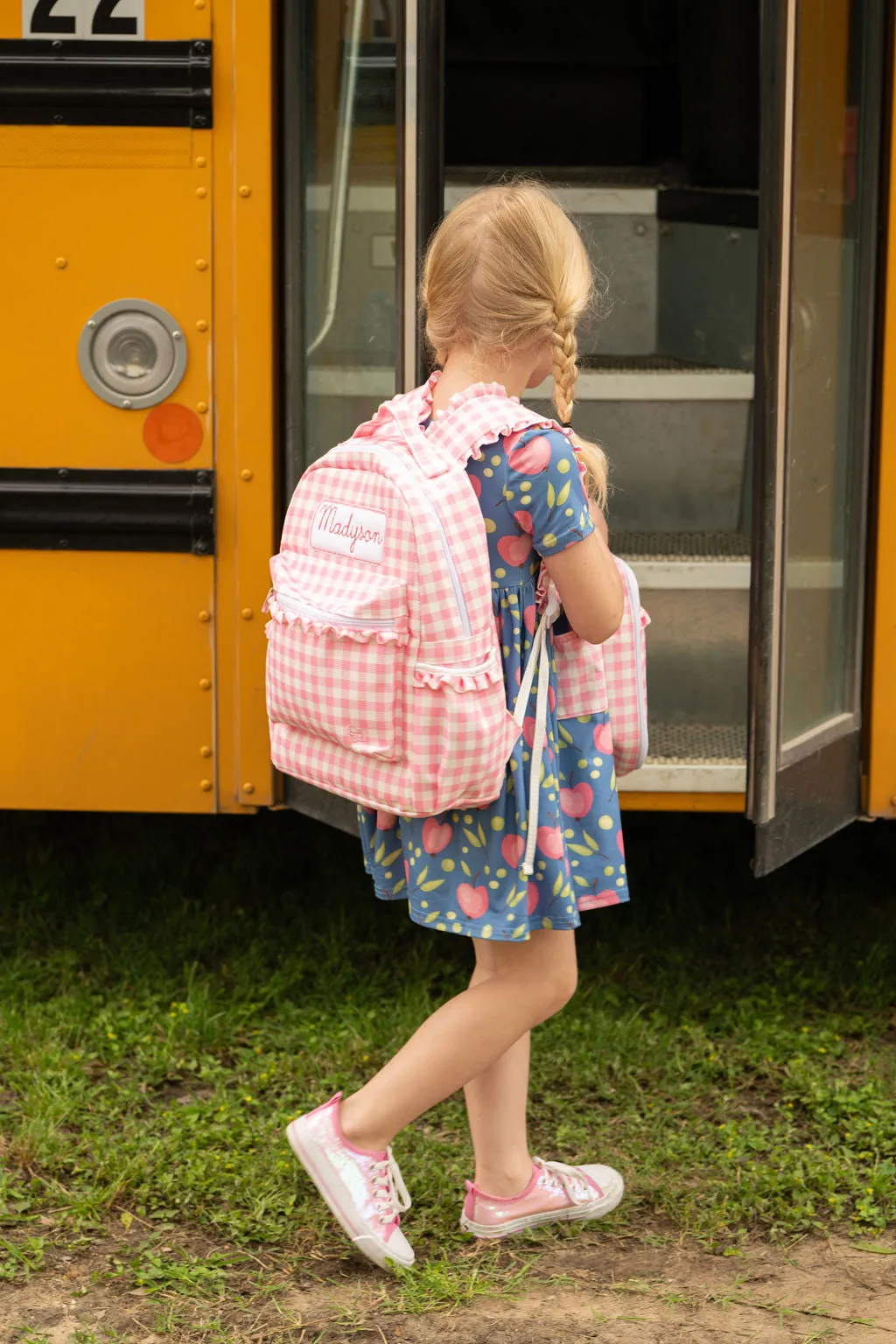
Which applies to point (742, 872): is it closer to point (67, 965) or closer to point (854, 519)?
point (854, 519)

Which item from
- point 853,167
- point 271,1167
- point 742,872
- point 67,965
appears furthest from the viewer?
point 742,872

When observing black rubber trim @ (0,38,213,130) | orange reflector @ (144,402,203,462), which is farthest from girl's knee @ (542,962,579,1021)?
black rubber trim @ (0,38,213,130)

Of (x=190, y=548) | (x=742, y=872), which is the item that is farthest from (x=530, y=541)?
(x=742, y=872)

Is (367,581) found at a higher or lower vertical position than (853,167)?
lower

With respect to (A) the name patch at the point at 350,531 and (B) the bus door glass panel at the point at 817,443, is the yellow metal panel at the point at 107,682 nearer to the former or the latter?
(A) the name patch at the point at 350,531

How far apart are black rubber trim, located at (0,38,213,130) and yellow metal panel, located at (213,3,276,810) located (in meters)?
0.04

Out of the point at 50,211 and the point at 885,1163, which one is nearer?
the point at 885,1163

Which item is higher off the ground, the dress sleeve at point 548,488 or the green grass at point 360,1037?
the dress sleeve at point 548,488

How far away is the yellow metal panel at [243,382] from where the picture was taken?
2508 mm

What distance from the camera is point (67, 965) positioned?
3.03 meters

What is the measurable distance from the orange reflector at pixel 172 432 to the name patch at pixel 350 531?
0.70m

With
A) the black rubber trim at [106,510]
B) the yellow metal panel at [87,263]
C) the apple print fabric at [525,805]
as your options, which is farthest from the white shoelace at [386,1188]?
the yellow metal panel at [87,263]

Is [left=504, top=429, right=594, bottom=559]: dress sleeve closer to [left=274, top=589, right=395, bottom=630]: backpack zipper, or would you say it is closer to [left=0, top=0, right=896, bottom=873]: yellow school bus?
[left=274, top=589, right=395, bottom=630]: backpack zipper

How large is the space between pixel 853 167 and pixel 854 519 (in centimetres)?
54
